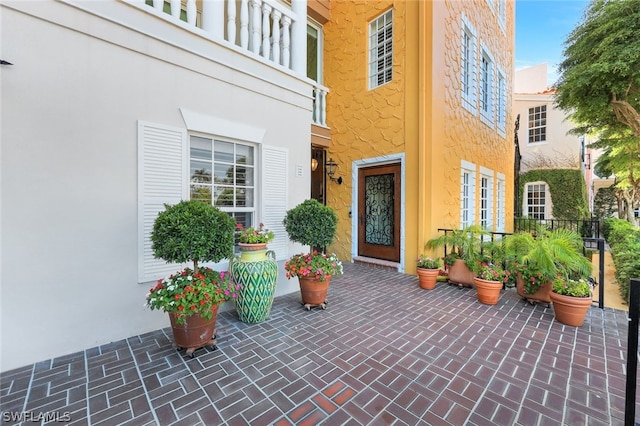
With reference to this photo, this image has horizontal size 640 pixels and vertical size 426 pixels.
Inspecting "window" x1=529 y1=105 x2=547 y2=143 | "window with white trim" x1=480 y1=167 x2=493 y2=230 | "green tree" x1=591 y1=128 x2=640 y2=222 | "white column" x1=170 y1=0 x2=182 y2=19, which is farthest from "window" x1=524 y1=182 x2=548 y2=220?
"white column" x1=170 y1=0 x2=182 y2=19

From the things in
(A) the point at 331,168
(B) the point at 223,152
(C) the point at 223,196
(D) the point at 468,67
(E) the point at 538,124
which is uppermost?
(E) the point at 538,124

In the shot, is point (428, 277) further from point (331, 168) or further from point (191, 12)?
point (191, 12)

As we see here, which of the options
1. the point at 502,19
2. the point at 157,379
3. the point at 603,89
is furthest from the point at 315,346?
the point at 502,19

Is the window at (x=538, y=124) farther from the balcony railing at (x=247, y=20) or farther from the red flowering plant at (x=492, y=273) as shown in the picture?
→ the balcony railing at (x=247, y=20)

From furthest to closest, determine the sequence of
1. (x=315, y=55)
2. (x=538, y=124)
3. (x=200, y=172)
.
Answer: (x=538, y=124)
(x=315, y=55)
(x=200, y=172)

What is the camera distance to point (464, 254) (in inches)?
199

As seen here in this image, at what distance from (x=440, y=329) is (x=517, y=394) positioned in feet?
3.73

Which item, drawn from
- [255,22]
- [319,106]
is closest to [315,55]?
[319,106]

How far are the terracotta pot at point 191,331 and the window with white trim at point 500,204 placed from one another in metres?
9.85

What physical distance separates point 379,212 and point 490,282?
9.98 ft

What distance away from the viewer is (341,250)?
7457 mm

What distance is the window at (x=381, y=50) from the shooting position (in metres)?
6.48

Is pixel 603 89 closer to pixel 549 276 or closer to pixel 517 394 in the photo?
pixel 549 276

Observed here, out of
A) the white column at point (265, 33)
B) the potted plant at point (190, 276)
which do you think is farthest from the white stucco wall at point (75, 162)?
the white column at point (265, 33)
